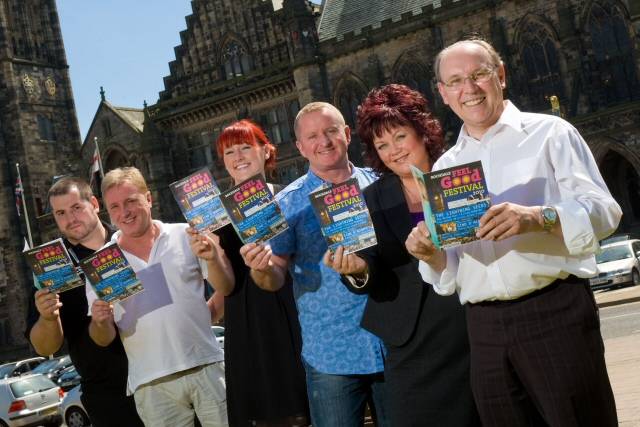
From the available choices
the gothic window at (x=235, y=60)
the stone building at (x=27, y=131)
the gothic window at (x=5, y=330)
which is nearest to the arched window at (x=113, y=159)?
the stone building at (x=27, y=131)

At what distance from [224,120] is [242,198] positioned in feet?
116

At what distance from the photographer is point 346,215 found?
368cm

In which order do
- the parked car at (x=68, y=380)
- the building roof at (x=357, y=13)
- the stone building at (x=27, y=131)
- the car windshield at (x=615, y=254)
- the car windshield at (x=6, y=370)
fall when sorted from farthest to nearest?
the stone building at (x=27, y=131), the building roof at (x=357, y=13), the car windshield at (x=6, y=370), the parked car at (x=68, y=380), the car windshield at (x=615, y=254)

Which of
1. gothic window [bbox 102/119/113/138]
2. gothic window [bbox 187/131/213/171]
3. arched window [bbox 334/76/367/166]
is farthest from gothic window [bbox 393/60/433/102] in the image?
gothic window [bbox 102/119/113/138]

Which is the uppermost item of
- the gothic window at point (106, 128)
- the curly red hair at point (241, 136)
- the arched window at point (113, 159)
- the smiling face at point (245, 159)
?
the gothic window at point (106, 128)

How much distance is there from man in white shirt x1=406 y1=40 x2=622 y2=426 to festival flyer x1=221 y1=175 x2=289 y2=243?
3.21ft

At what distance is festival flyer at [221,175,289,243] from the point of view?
4.07 m

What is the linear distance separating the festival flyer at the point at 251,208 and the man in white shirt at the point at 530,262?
3.21ft

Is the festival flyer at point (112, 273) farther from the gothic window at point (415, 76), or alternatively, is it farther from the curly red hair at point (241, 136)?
the gothic window at point (415, 76)

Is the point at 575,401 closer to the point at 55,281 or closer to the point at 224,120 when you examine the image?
the point at 55,281

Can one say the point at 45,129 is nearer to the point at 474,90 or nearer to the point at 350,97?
the point at 350,97

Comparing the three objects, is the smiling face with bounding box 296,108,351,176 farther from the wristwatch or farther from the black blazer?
the wristwatch

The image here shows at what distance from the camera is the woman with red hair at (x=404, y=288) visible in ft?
11.9

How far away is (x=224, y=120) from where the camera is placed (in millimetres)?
38875
